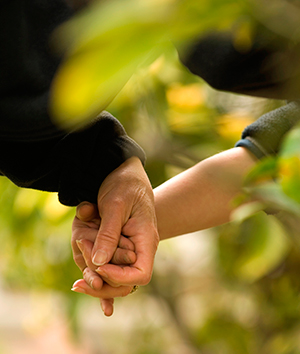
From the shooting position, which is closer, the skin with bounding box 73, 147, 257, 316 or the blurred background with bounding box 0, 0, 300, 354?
the skin with bounding box 73, 147, 257, 316

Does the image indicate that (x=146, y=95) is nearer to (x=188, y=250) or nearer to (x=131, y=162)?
(x=131, y=162)

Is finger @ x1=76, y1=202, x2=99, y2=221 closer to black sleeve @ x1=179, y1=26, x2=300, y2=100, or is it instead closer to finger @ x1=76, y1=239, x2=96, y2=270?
finger @ x1=76, y1=239, x2=96, y2=270

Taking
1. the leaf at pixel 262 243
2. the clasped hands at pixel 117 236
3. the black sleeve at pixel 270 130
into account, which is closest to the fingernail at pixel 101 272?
the clasped hands at pixel 117 236

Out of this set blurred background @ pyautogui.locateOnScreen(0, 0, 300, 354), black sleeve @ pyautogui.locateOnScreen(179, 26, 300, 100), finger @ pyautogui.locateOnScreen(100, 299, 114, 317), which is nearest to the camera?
black sleeve @ pyautogui.locateOnScreen(179, 26, 300, 100)

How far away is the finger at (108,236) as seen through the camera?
0.54 m

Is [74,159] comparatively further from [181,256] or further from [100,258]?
[181,256]

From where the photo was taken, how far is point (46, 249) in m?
1.39

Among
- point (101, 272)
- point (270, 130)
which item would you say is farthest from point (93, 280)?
point (270, 130)

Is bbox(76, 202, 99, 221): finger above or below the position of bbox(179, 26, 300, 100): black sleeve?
below

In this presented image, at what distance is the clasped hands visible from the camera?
541 millimetres

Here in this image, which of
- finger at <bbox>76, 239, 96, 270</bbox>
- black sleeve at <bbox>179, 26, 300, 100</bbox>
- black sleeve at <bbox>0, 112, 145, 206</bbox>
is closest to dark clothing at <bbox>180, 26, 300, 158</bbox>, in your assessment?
black sleeve at <bbox>179, 26, 300, 100</bbox>

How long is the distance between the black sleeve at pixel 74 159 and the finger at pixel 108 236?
6 centimetres

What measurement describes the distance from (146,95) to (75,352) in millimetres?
1604

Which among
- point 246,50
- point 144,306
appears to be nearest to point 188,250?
point 144,306
